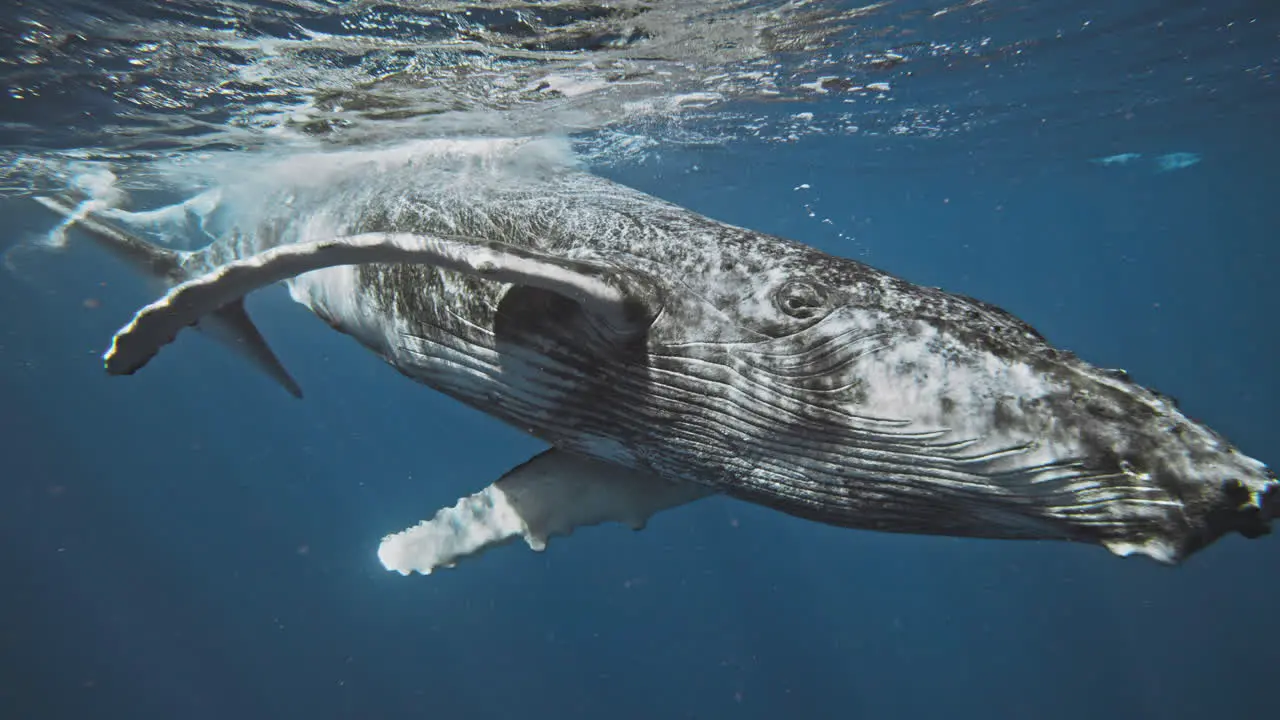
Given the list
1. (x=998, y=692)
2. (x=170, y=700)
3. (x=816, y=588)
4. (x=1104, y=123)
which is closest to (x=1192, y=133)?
(x=1104, y=123)

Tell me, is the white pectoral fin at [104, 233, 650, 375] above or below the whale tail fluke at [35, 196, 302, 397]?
above

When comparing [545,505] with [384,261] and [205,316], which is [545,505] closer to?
[384,261]

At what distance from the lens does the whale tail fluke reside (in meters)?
4.36

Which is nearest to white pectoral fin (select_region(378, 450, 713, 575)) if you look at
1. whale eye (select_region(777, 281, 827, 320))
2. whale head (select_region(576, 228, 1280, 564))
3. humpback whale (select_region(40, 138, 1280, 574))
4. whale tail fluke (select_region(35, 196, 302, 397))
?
humpback whale (select_region(40, 138, 1280, 574))

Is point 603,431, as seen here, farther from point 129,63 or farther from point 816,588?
point 816,588

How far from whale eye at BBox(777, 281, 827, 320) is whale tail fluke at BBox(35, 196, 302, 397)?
2.83 meters

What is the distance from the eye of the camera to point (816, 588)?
184ft

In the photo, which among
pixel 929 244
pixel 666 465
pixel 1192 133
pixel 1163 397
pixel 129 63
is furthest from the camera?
pixel 929 244

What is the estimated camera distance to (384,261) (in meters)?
2.55

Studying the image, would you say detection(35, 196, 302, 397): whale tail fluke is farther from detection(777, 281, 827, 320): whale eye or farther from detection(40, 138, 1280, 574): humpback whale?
detection(777, 281, 827, 320): whale eye

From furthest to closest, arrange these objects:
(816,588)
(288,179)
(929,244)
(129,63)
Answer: (929,244), (816,588), (288,179), (129,63)

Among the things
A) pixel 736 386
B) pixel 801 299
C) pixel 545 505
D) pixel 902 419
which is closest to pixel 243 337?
pixel 545 505

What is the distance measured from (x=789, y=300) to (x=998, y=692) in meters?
49.2

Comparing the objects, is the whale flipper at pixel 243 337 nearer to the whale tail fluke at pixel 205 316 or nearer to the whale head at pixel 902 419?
the whale tail fluke at pixel 205 316
